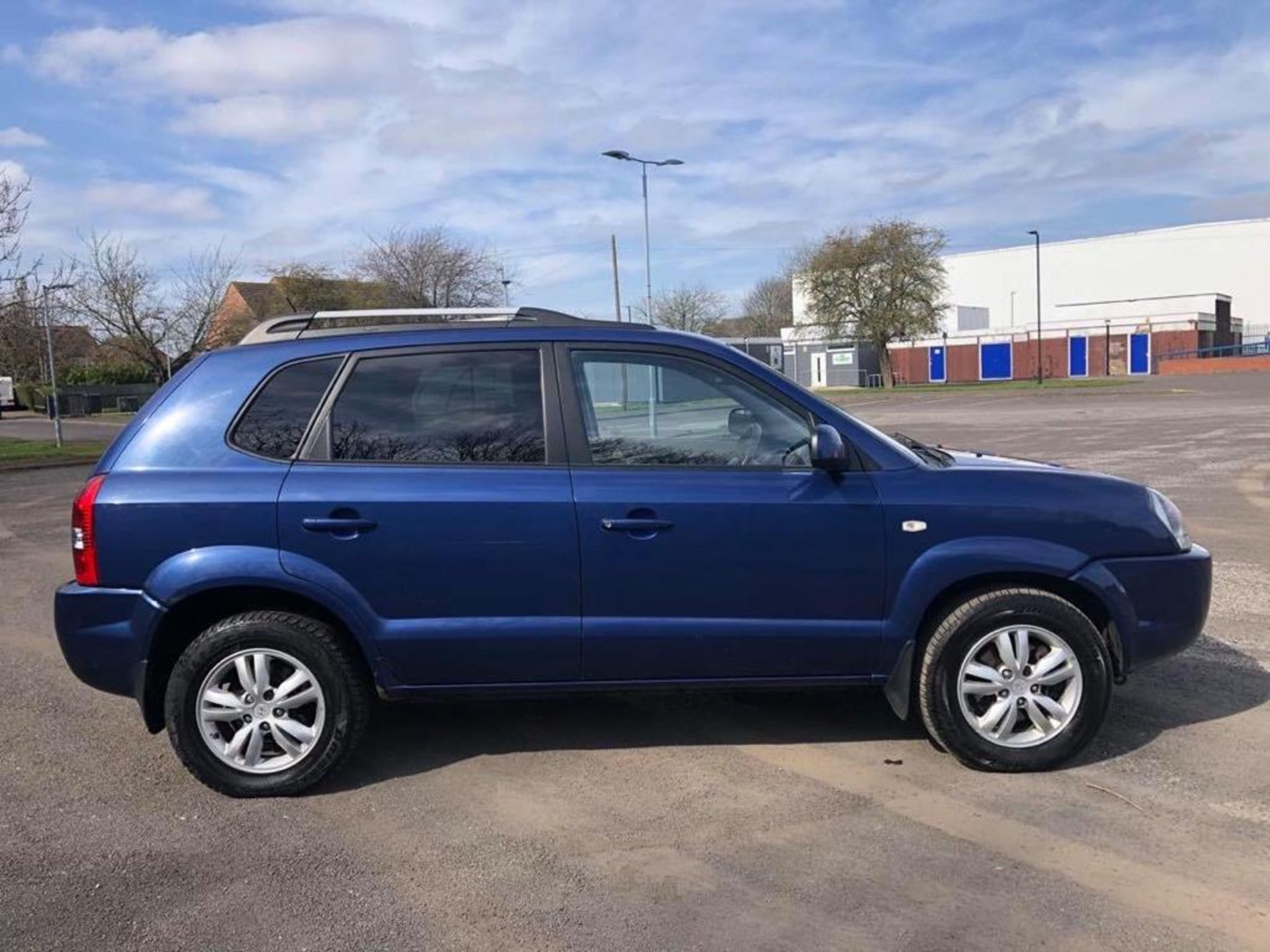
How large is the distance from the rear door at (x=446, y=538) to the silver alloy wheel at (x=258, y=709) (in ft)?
1.21

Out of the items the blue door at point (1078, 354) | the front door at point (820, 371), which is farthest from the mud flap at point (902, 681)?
the blue door at point (1078, 354)

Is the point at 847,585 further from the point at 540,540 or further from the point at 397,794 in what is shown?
the point at 397,794

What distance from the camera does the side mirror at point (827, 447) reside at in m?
3.97

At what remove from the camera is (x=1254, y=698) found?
505cm

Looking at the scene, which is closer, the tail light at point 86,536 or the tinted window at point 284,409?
the tail light at point 86,536

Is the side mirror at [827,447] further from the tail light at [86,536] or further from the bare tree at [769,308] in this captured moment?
the bare tree at [769,308]

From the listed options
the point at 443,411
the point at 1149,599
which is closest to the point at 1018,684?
the point at 1149,599

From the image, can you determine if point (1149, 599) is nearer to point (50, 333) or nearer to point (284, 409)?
point (284, 409)

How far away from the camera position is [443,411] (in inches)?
167

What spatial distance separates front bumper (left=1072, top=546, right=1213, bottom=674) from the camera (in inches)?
165

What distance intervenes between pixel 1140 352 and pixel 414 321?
71.5m

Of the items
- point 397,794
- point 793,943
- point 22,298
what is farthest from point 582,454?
point 22,298

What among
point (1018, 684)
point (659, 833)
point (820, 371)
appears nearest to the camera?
point (659, 833)

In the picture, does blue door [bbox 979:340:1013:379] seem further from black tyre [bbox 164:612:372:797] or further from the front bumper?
black tyre [bbox 164:612:372:797]
